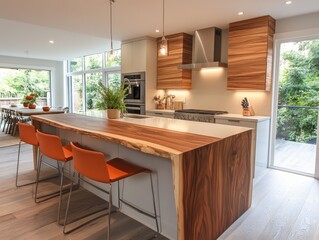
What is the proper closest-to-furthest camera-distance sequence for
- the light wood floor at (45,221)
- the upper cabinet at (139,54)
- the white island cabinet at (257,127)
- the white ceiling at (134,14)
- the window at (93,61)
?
the light wood floor at (45,221) → the white ceiling at (134,14) → the white island cabinet at (257,127) → the upper cabinet at (139,54) → the window at (93,61)

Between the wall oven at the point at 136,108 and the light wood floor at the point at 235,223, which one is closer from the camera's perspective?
the light wood floor at the point at 235,223

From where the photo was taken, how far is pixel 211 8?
3.44 meters

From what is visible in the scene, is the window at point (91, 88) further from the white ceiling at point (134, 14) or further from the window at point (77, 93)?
the white ceiling at point (134, 14)

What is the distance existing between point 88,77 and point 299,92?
291 inches

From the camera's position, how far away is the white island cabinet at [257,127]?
11.9ft

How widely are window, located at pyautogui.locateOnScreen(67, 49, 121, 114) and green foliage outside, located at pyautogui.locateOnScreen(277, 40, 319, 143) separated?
5013 millimetres

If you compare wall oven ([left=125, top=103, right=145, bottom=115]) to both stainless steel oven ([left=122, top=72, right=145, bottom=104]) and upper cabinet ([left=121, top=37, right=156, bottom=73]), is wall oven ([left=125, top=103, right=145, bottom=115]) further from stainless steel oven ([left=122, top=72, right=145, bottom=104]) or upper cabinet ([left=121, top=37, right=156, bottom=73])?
upper cabinet ([left=121, top=37, right=156, bottom=73])

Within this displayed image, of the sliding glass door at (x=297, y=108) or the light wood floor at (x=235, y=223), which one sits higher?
the sliding glass door at (x=297, y=108)

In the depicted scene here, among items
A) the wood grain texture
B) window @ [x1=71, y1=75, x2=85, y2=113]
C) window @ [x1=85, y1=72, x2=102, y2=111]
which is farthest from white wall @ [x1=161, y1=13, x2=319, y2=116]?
window @ [x1=71, y1=75, x2=85, y2=113]

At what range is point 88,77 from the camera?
9086 mm

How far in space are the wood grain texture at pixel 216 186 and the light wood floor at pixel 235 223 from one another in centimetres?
24

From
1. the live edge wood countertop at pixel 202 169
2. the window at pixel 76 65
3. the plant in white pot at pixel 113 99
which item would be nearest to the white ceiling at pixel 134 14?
the plant in white pot at pixel 113 99

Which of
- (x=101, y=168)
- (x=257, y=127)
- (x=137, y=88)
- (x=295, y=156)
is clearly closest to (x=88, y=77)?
(x=137, y=88)

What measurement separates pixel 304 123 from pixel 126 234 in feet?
11.2
